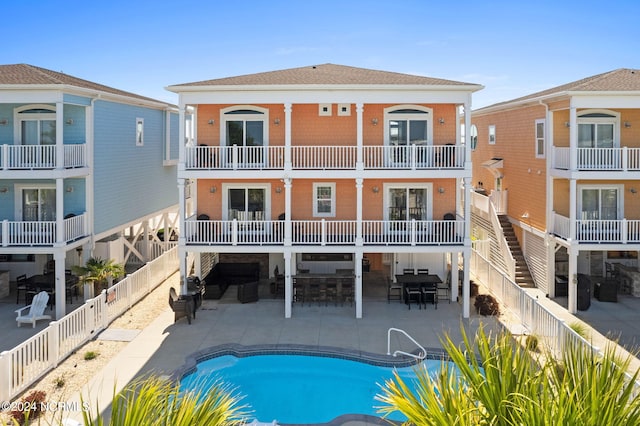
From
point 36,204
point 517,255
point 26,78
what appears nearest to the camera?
point 26,78

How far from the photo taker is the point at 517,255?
24281 millimetres

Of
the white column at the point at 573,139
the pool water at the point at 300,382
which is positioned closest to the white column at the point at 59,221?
the pool water at the point at 300,382

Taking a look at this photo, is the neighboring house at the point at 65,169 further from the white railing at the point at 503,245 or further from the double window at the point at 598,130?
the double window at the point at 598,130

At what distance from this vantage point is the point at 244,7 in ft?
77.4

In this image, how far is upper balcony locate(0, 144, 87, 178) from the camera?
61.0ft

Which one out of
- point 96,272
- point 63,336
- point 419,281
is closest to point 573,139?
point 419,281

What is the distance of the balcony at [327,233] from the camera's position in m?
19.0

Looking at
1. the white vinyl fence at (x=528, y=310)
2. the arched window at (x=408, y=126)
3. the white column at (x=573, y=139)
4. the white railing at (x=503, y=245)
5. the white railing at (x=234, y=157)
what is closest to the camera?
the white vinyl fence at (x=528, y=310)

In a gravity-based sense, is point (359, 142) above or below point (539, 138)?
below

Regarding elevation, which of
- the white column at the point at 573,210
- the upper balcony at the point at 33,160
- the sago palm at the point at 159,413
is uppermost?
the upper balcony at the point at 33,160

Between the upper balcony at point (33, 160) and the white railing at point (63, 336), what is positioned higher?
the upper balcony at point (33, 160)

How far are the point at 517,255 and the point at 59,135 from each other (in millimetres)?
18612

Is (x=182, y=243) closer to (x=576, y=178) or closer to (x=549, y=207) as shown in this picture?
(x=549, y=207)

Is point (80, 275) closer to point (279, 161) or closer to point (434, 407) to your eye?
point (279, 161)
